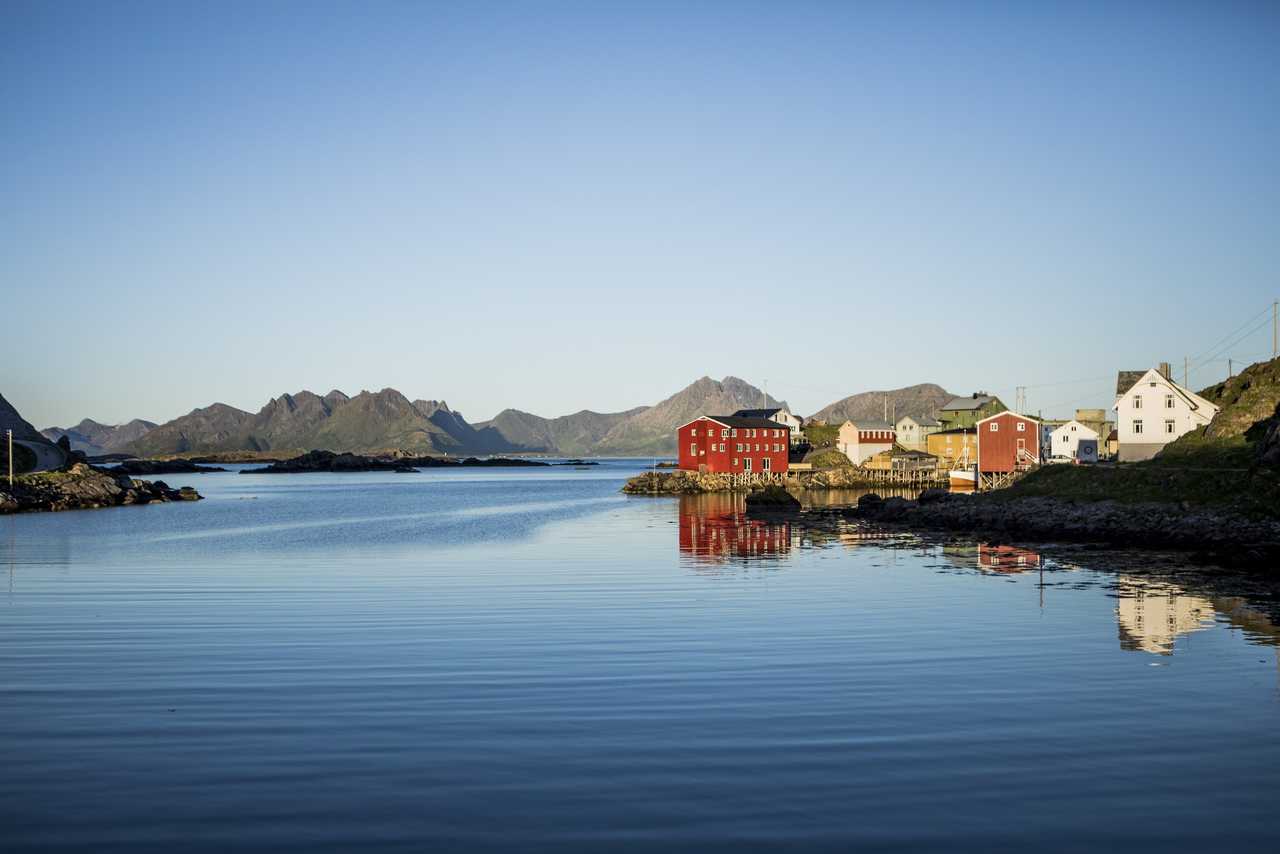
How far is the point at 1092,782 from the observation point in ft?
32.0

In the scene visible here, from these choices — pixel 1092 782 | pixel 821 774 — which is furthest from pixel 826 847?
pixel 1092 782

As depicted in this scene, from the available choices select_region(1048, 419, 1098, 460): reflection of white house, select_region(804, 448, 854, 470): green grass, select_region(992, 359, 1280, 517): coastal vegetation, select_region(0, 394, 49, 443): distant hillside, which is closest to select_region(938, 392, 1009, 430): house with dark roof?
select_region(804, 448, 854, 470): green grass

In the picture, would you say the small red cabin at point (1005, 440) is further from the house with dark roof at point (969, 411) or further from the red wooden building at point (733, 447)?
the house with dark roof at point (969, 411)

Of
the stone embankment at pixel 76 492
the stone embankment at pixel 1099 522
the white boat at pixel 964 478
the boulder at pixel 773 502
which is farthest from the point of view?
the white boat at pixel 964 478

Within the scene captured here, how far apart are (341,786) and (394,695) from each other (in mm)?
4304

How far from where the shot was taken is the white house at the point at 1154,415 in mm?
68375

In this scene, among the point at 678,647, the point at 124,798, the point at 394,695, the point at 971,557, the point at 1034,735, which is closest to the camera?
the point at 124,798

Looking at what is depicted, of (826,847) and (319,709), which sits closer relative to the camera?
(826,847)

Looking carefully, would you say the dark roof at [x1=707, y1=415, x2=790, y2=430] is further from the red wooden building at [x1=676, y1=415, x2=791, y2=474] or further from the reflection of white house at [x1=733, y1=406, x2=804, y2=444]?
the reflection of white house at [x1=733, y1=406, x2=804, y2=444]

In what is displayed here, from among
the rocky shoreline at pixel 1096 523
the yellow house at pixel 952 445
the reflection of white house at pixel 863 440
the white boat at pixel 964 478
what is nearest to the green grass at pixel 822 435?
the reflection of white house at pixel 863 440

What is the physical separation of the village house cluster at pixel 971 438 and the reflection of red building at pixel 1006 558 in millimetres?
34788

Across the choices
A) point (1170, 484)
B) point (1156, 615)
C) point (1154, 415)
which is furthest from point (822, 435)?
point (1156, 615)

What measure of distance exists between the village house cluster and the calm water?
156ft

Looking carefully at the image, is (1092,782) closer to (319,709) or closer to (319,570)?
(319,709)
